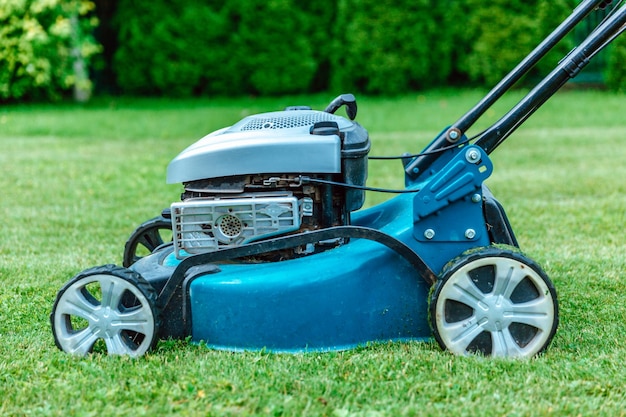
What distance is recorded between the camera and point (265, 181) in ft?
10.4

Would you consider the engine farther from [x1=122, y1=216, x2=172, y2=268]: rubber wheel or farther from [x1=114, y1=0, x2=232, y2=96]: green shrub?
[x1=114, y1=0, x2=232, y2=96]: green shrub

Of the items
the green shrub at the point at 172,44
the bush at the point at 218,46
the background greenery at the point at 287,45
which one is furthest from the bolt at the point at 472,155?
the green shrub at the point at 172,44

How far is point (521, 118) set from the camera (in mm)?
3223

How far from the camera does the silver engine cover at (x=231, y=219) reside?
123 inches

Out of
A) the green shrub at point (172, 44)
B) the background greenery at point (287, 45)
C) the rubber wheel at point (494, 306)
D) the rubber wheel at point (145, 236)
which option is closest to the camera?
the rubber wheel at point (494, 306)

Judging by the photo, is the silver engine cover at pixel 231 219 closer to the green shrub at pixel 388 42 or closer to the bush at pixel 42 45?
the bush at pixel 42 45

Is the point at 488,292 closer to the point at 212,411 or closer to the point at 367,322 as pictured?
the point at 367,322

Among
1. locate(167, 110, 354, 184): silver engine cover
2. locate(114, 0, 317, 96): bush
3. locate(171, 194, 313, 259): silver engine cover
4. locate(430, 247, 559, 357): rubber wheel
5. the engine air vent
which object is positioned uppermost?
the engine air vent

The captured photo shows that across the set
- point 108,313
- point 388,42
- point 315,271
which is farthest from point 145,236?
point 388,42

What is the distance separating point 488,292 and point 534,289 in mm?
157

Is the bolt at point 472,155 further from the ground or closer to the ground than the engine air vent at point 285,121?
closer to the ground

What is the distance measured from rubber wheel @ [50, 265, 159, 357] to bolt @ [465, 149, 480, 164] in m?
1.20

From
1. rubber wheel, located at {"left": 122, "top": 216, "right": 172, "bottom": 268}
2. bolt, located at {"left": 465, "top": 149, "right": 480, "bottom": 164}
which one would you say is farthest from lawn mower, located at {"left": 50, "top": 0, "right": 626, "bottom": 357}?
rubber wheel, located at {"left": 122, "top": 216, "right": 172, "bottom": 268}

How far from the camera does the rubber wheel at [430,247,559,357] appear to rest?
9.83ft
